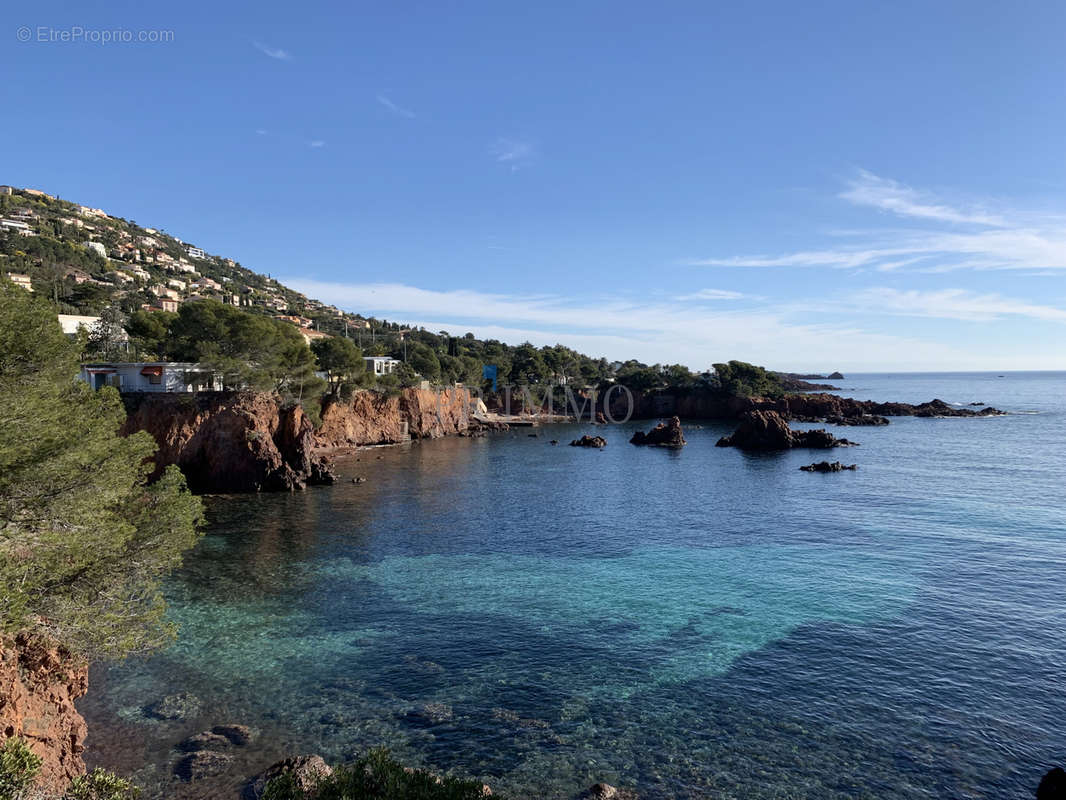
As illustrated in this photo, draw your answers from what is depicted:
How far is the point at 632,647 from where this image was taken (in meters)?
20.6

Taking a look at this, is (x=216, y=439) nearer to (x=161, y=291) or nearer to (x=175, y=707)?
(x=175, y=707)

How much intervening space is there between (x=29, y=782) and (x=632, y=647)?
16565 millimetres

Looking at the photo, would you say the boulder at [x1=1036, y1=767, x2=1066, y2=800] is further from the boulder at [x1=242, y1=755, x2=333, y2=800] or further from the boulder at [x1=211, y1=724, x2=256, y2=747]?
the boulder at [x1=211, y1=724, x2=256, y2=747]

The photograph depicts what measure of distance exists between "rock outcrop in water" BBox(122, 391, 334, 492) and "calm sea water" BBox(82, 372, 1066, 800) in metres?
3.36

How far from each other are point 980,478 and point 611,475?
32900mm

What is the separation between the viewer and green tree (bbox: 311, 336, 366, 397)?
67.3 m

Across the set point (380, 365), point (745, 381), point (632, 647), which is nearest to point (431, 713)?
point (632, 647)

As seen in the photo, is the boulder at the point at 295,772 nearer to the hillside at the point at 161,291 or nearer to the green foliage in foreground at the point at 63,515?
the green foliage in foreground at the point at 63,515

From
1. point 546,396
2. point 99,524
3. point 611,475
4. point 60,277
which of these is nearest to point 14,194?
point 60,277

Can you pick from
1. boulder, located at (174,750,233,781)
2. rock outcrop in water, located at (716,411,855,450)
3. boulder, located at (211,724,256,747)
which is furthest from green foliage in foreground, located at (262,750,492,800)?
rock outcrop in water, located at (716,411,855,450)

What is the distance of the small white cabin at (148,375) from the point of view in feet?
151

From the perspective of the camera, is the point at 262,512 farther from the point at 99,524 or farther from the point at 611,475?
the point at 611,475

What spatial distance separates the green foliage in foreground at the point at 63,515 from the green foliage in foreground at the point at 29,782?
2.08m

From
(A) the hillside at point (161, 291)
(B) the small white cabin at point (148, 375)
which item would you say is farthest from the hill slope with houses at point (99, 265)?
(B) the small white cabin at point (148, 375)
